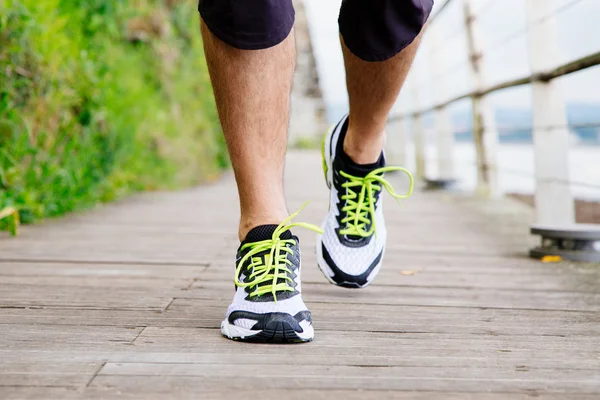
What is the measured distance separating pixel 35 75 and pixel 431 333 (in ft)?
6.29

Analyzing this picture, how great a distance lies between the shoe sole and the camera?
3.62 ft

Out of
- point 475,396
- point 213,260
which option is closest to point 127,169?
point 213,260

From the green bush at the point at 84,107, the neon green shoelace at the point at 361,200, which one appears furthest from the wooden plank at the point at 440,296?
the green bush at the point at 84,107

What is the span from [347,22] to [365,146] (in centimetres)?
29

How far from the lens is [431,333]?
1187 mm

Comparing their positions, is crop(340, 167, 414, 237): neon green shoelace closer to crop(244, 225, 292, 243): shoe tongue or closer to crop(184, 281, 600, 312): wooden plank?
crop(184, 281, 600, 312): wooden plank

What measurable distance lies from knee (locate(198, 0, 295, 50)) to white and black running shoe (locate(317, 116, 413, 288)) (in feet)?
1.30

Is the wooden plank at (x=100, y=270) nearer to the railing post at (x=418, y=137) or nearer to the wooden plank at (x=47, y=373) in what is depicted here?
the wooden plank at (x=47, y=373)

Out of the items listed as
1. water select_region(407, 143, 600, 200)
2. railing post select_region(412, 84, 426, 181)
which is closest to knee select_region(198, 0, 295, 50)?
water select_region(407, 143, 600, 200)

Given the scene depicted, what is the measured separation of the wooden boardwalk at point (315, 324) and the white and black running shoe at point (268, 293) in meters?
0.03

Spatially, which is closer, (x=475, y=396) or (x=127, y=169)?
(x=475, y=396)

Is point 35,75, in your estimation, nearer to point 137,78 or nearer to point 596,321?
point 137,78

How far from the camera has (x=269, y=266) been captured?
1191 mm

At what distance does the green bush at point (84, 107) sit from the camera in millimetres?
→ 2488
